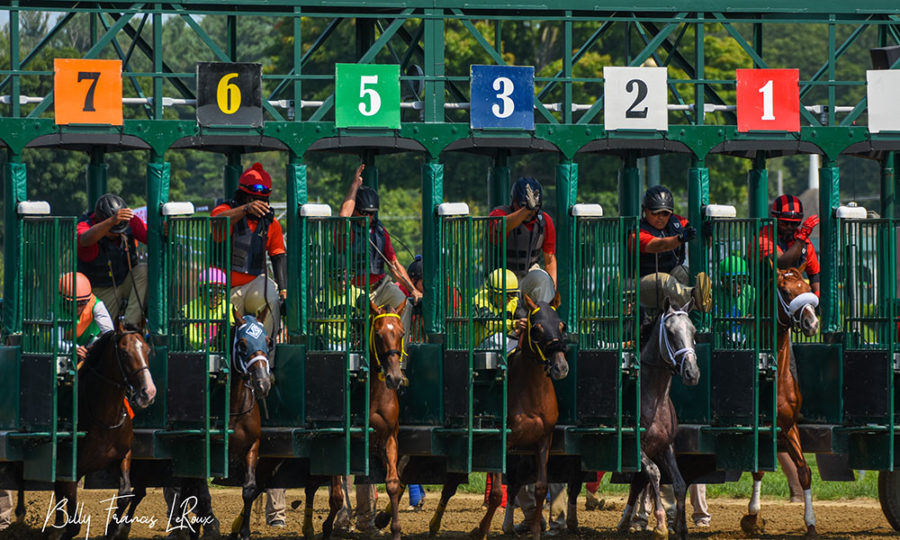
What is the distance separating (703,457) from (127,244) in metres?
4.48

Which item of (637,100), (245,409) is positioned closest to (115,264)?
(245,409)

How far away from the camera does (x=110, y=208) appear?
442 inches

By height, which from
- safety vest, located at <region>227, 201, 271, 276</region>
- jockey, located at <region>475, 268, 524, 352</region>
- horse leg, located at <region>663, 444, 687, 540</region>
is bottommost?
horse leg, located at <region>663, 444, 687, 540</region>

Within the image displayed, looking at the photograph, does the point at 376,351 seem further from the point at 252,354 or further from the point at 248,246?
the point at 248,246

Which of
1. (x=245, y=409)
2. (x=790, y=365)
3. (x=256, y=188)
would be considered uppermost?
(x=256, y=188)

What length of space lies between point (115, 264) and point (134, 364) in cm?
122

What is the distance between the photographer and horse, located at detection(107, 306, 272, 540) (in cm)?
1109

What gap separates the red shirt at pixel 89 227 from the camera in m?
11.4

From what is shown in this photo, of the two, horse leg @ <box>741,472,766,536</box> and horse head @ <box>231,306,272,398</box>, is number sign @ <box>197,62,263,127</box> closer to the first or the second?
horse head @ <box>231,306,272,398</box>

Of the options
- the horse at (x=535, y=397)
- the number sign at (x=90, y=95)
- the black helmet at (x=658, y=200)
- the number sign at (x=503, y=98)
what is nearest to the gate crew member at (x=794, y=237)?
the black helmet at (x=658, y=200)

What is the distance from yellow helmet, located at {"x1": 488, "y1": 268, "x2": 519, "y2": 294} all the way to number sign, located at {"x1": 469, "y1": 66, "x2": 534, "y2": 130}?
106 cm

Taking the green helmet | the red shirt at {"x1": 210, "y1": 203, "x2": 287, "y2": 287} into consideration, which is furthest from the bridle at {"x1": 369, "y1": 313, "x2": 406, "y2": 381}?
the green helmet

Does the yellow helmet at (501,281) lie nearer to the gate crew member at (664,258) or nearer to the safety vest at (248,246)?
the gate crew member at (664,258)

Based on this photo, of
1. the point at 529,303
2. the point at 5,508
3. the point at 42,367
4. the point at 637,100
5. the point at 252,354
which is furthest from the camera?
the point at 5,508
